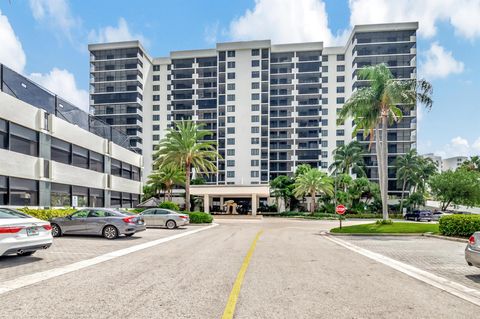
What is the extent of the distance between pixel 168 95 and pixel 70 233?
8067 cm

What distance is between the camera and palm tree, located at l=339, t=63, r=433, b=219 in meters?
26.3

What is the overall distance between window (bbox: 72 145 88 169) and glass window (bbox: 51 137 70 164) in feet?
2.70

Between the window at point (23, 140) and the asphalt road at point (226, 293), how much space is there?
47.1 feet

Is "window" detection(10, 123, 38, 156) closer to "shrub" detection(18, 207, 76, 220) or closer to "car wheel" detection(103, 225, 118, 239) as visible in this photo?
"shrub" detection(18, 207, 76, 220)

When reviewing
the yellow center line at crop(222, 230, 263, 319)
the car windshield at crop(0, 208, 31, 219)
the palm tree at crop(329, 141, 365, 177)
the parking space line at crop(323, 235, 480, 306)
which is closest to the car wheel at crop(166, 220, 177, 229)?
the car windshield at crop(0, 208, 31, 219)

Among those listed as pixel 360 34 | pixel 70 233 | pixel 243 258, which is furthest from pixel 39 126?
pixel 360 34

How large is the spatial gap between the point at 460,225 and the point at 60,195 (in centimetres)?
2574

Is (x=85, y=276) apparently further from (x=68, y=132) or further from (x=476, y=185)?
(x=476, y=185)

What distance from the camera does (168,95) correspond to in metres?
95.5

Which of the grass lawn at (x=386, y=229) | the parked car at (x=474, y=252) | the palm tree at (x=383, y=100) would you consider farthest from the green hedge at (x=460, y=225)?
the parked car at (x=474, y=252)

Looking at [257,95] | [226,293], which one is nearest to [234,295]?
[226,293]

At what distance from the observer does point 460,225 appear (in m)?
20.0

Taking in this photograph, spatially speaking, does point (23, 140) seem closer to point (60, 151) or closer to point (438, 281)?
point (60, 151)

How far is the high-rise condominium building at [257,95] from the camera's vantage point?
86688 mm
